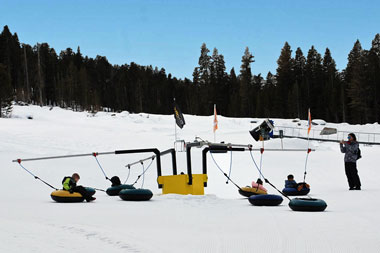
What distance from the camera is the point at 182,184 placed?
40.7 ft

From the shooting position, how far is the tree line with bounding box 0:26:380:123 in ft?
246

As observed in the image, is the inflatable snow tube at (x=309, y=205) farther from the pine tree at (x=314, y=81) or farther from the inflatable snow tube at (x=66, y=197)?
the pine tree at (x=314, y=81)

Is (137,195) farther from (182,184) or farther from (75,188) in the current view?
(182,184)

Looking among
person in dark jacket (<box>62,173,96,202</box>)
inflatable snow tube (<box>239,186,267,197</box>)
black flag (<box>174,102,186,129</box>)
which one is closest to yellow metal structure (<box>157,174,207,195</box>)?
inflatable snow tube (<box>239,186,267,197</box>)

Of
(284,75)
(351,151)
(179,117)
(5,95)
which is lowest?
(351,151)

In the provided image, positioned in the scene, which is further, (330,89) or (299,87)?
(299,87)

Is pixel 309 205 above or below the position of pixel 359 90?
below

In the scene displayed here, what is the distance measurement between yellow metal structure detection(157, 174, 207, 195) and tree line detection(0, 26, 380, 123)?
6419 centimetres

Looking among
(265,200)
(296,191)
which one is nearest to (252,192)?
(296,191)

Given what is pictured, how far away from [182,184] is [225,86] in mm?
86843

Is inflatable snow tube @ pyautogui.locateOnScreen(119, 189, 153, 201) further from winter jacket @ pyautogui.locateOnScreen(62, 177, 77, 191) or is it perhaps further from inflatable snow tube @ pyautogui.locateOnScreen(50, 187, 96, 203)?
winter jacket @ pyautogui.locateOnScreen(62, 177, 77, 191)

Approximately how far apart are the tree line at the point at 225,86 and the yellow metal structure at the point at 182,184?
6419 cm

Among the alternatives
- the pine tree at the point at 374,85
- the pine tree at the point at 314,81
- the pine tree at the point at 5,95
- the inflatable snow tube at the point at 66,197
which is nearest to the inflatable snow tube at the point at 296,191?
the inflatable snow tube at the point at 66,197

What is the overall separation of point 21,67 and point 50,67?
924 centimetres
